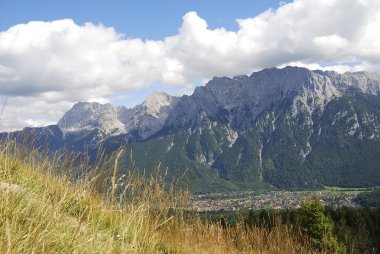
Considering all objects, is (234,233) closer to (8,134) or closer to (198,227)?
(198,227)

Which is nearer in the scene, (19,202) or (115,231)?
(19,202)

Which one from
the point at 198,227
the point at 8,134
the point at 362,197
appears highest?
the point at 8,134

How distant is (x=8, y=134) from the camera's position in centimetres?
643

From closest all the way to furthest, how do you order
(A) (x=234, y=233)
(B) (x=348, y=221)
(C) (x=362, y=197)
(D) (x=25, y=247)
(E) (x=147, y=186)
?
(D) (x=25, y=247), (E) (x=147, y=186), (A) (x=234, y=233), (B) (x=348, y=221), (C) (x=362, y=197)

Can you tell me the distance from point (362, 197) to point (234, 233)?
682 ft

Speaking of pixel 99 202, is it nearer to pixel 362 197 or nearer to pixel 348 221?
pixel 348 221

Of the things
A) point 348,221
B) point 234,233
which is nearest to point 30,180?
point 234,233

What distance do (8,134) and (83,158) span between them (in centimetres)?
153

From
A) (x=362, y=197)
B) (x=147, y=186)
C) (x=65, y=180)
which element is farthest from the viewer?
(x=362, y=197)

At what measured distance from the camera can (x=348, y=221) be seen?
6272 cm

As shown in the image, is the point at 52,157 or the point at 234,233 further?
the point at 234,233

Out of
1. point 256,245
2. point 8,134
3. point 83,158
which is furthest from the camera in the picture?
point 256,245

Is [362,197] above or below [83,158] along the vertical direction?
below

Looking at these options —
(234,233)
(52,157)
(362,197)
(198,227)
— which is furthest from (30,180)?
(362,197)
